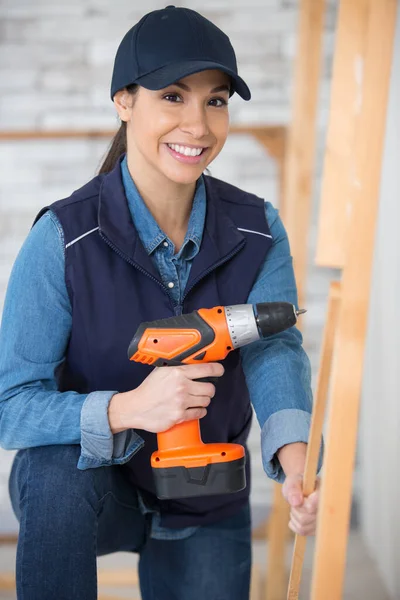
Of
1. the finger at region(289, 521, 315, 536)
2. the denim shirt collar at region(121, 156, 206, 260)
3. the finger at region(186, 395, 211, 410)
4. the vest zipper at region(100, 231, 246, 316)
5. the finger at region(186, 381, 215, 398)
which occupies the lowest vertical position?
the finger at region(289, 521, 315, 536)

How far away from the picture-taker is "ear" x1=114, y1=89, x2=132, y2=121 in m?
1.34

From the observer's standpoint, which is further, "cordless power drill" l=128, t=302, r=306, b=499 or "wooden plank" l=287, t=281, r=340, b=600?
"cordless power drill" l=128, t=302, r=306, b=499

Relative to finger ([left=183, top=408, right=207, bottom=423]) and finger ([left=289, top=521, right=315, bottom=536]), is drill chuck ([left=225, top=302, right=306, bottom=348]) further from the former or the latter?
finger ([left=289, top=521, right=315, bottom=536])

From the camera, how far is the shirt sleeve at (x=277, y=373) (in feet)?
4.05

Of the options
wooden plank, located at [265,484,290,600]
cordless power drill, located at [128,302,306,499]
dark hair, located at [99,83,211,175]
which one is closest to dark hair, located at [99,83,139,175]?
dark hair, located at [99,83,211,175]

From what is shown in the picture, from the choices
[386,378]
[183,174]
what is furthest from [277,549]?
[183,174]

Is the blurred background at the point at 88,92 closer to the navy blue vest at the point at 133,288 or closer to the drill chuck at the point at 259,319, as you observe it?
the navy blue vest at the point at 133,288

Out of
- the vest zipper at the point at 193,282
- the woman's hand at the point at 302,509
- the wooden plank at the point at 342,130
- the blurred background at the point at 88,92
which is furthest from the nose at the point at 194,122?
the blurred background at the point at 88,92

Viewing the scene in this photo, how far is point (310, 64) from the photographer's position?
2064mm

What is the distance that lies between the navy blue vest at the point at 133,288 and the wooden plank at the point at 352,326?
1.51 feet

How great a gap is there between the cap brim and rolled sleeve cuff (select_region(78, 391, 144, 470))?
1.54 feet

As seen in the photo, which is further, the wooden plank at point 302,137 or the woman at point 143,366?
the wooden plank at point 302,137

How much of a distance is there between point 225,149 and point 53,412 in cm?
164

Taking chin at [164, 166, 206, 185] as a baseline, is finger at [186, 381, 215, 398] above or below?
below
